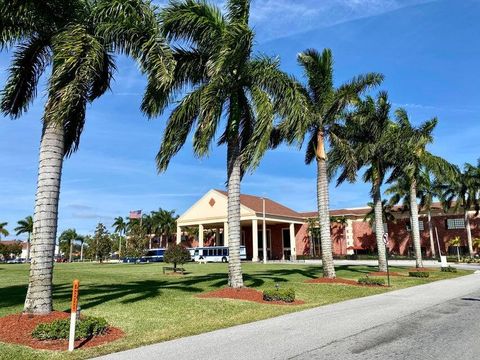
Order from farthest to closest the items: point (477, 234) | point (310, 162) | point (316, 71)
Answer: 1. point (477, 234)
2. point (310, 162)
3. point (316, 71)

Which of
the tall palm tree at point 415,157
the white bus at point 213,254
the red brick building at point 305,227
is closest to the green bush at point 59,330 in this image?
the tall palm tree at point 415,157

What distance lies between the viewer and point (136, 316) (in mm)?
11070

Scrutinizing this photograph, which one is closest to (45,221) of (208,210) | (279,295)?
(279,295)

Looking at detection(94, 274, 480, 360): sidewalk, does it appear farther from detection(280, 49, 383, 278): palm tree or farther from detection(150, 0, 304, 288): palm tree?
detection(280, 49, 383, 278): palm tree

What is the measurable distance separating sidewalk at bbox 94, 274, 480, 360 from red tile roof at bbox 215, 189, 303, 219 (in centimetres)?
5326

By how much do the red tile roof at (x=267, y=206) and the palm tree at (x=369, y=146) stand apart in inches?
1489

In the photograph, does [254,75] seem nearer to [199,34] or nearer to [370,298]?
[199,34]

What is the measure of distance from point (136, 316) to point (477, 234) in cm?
→ 6166

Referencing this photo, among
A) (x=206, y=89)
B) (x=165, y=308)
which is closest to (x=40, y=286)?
(x=165, y=308)

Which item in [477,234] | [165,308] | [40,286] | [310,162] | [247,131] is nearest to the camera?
[40,286]

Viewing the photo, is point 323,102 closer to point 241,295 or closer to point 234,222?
point 234,222

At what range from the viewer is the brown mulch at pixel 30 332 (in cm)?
791

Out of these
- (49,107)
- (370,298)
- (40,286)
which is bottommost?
(370,298)

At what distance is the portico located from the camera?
65625mm
